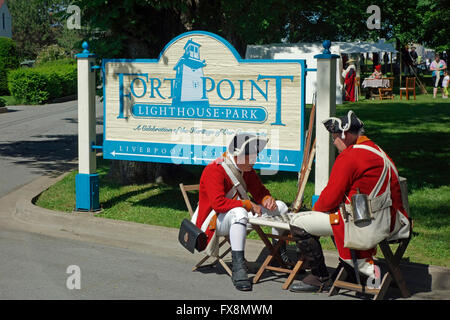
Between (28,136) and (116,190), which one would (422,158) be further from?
(28,136)

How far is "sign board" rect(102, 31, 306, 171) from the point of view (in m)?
7.60

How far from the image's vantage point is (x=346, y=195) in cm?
557

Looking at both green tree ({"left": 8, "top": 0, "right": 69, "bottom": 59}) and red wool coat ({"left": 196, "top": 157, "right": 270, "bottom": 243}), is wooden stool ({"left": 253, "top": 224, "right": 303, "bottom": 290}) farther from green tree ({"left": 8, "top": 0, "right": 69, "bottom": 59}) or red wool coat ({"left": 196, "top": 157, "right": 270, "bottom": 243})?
green tree ({"left": 8, "top": 0, "right": 69, "bottom": 59})

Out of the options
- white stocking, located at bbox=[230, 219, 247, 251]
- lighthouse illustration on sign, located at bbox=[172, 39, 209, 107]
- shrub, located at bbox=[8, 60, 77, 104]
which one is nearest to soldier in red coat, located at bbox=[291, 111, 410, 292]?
white stocking, located at bbox=[230, 219, 247, 251]

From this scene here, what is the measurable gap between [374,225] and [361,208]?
20cm

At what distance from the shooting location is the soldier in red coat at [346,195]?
5.46m

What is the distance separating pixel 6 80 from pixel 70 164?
2362 centimetres

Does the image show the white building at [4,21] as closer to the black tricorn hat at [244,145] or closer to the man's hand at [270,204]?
the black tricorn hat at [244,145]

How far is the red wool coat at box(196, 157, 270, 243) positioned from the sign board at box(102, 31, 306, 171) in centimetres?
124

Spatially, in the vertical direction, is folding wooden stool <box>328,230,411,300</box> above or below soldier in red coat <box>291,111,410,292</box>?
below

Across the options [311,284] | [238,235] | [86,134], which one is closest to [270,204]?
[238,235]

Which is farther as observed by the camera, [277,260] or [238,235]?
[277,260]

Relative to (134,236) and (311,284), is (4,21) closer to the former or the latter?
(134,236)
